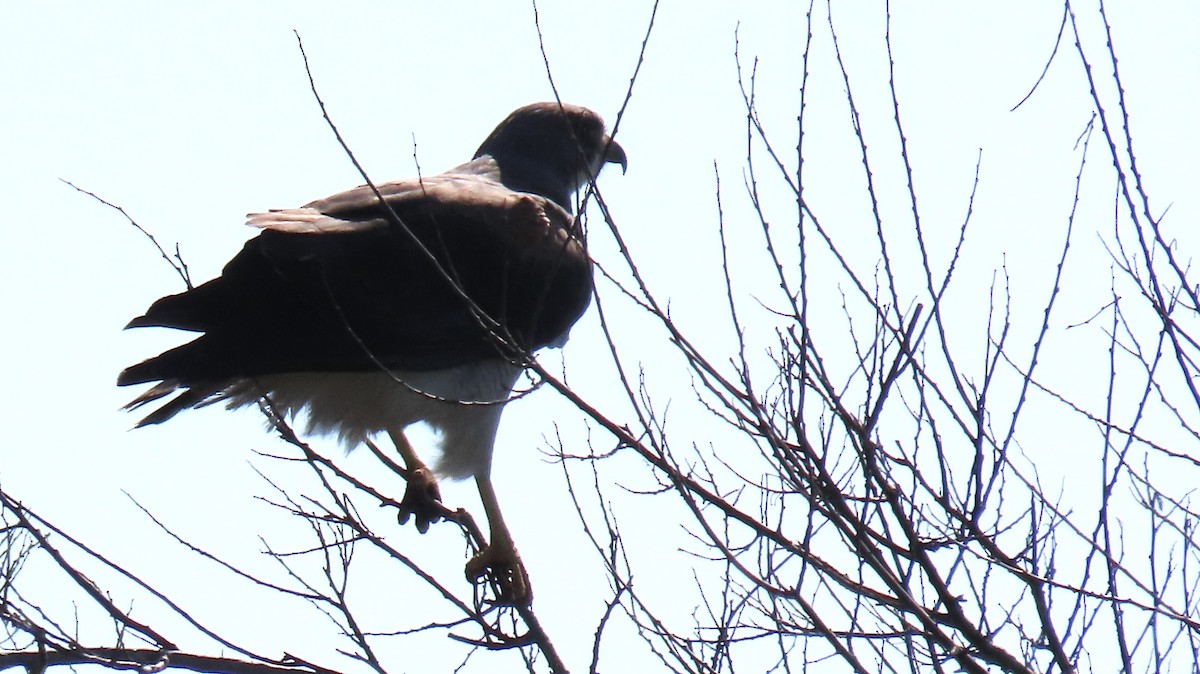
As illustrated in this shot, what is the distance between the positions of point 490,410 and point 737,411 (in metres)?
2.32

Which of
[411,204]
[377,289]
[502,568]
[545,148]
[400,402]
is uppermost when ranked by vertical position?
[545,148]

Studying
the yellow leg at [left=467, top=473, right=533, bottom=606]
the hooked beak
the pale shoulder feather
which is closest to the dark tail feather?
the pale shoulder feather

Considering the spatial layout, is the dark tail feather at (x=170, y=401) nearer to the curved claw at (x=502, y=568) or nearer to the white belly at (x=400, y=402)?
the white belly at (x=400, y=402)

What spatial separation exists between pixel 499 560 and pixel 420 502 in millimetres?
402

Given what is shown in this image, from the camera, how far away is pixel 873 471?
3.28m

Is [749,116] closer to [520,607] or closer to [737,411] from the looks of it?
[737,411]

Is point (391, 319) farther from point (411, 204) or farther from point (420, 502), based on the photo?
point (420, 502)

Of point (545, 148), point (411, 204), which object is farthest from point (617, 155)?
point (411, 204)

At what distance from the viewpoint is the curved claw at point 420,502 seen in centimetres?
567

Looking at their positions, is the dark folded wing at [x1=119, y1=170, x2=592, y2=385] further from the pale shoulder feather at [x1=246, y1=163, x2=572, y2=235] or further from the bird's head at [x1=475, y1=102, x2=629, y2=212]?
the bird's head at [x1=475, y1=102, x2=629, y2=212]

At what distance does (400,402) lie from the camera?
5430mm

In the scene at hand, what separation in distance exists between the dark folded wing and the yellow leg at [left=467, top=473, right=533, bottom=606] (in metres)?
0.74

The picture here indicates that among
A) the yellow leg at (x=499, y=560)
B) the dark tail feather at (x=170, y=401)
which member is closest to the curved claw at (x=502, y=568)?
the yellow leg at (x=499, y=560)

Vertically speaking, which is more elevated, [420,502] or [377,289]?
[377,289]
